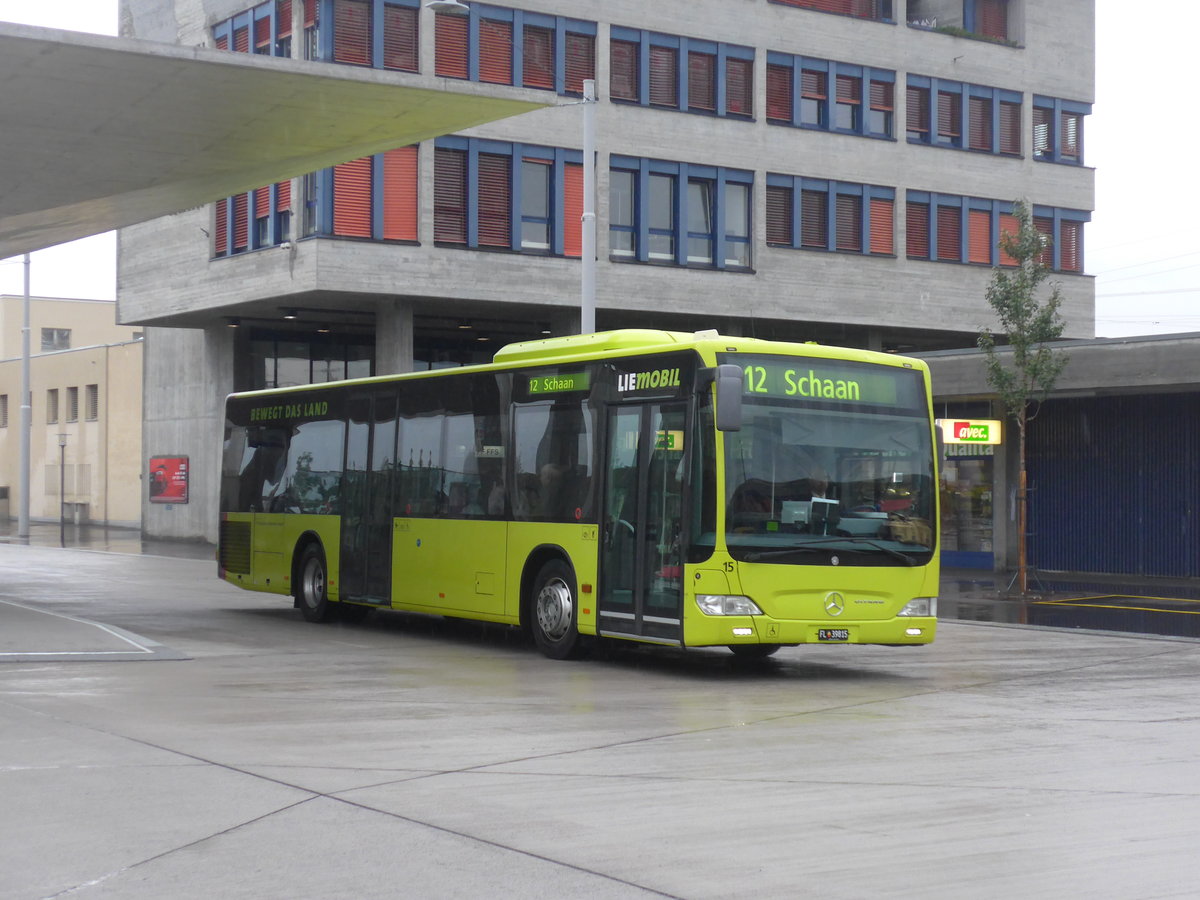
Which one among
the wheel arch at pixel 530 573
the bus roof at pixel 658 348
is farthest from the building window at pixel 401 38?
the wheel arch at pixel 530 573

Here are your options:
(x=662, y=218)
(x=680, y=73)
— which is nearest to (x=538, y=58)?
(x=680, y=73)

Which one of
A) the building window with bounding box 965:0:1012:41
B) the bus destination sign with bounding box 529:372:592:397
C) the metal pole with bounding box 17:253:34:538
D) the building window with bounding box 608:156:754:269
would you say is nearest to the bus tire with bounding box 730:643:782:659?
the bus destination sign with bounding box 529:372:592:397

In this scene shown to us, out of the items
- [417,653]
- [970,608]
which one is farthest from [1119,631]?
[417,653]

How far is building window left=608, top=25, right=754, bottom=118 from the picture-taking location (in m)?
40.3

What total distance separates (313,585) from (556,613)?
6027mm

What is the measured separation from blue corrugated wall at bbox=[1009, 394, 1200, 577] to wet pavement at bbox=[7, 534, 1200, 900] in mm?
14073

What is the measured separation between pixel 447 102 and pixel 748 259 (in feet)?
74.4

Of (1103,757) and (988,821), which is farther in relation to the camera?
(1103,757)

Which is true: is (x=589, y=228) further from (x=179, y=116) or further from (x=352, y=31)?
(x=352, y=31)

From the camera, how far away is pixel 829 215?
144 feet

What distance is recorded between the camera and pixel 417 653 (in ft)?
56.1

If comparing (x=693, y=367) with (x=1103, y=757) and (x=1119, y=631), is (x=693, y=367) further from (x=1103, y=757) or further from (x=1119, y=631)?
(x=1119, y=631)

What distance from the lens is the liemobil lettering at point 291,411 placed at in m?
21.2

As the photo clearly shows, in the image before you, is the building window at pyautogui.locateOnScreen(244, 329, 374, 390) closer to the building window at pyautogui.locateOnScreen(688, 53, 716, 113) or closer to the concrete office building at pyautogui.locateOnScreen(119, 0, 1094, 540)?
the concrete office building at pyautogui.locateOnScreen(119, 0, 1094, 540)
